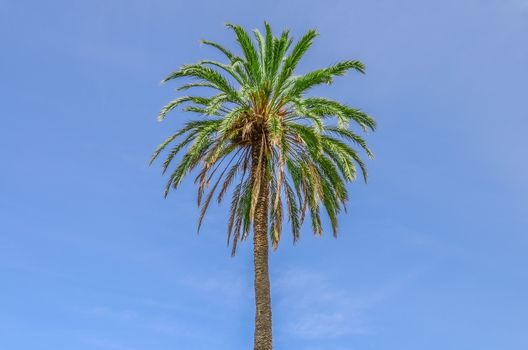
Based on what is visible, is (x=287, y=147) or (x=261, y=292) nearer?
(x=261, y=292)

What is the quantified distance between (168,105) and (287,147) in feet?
17.2

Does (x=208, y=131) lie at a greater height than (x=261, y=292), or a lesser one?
greater

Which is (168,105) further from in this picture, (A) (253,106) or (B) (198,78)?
(A) (253,106)

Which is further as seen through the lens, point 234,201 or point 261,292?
point 234,201

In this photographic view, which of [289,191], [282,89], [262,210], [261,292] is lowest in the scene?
[261,292]

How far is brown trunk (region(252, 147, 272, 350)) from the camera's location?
26.7 m

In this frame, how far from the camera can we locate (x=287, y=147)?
2950 centimetres

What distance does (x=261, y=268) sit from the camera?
28094 millimetres

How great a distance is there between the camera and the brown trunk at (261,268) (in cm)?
2673

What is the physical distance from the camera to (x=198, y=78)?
29891mm

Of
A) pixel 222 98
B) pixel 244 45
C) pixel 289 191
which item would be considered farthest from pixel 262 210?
pixel 244 45

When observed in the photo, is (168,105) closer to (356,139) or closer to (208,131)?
(208,131)

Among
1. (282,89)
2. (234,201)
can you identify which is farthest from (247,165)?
(282,89)

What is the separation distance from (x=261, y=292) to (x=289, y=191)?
17.7 feet
